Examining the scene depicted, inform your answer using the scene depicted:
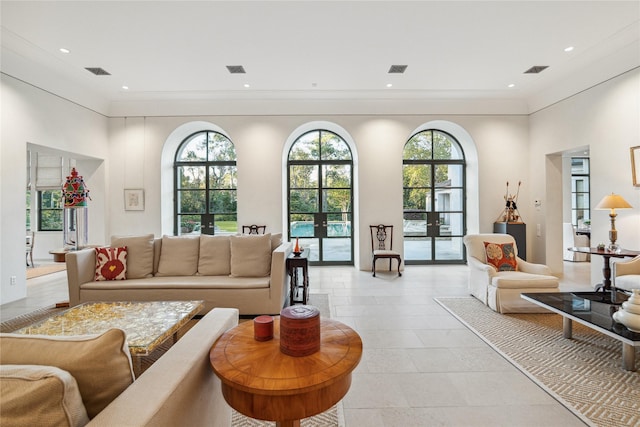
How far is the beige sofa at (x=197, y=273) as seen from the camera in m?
3.48

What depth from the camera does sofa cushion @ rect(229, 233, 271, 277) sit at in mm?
3752

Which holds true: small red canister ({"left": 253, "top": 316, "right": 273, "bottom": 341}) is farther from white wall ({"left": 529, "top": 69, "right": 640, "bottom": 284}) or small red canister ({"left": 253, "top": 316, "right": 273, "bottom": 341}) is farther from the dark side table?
white wall ({"left": 529, "top": 69, "right": 640, "bottom": 284})

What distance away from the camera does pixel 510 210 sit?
20.2 ft

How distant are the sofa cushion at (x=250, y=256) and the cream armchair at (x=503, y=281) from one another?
113 inches

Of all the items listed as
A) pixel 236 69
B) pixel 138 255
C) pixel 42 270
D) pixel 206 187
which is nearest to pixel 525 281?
pixel 138 255

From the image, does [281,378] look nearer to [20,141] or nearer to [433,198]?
[20,141]

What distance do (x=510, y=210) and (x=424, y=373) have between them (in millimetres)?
5049

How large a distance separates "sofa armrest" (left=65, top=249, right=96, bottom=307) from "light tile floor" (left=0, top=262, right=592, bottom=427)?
1.09 m

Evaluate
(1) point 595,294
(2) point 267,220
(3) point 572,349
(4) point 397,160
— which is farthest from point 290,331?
(4) point 397,160

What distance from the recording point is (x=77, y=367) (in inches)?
32.8

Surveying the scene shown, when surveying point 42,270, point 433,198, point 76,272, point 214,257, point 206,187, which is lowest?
point 42,270

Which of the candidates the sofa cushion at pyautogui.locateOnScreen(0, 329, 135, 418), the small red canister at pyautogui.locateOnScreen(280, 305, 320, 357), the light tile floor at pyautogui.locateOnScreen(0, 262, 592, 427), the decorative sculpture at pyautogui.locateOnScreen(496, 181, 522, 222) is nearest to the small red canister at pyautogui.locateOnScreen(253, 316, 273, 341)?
the small red canister at pyautogui.locateOnScreen(280, 305, 320, 357)

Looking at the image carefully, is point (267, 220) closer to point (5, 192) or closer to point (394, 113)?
point (394, 113)

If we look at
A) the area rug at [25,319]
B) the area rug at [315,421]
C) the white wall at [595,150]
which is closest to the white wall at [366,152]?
the white wall at [595,150]
